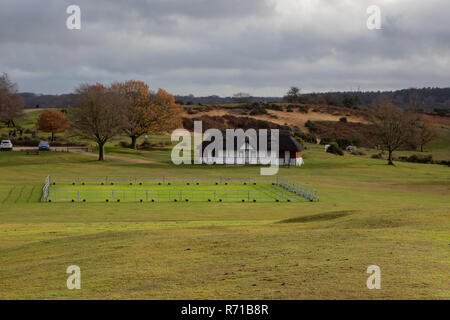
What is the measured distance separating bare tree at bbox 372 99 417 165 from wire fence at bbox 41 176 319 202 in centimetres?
3441

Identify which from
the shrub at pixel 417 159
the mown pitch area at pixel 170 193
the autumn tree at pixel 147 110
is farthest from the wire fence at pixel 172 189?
the shrub at pixel 417 159

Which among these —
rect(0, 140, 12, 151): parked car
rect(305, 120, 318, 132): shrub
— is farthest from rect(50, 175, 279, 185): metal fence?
rect(305, 120, 318, 132): shrub

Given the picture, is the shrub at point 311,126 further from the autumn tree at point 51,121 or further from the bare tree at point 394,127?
the autumn tree at point 51,121

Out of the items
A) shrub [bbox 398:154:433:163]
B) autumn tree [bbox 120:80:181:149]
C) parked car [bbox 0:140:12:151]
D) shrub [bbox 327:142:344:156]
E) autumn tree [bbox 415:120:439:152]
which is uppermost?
autumn tree [bbox 120:80:181:149]

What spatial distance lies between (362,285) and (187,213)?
26.0 metres

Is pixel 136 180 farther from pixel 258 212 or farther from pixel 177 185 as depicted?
pixel 258 212

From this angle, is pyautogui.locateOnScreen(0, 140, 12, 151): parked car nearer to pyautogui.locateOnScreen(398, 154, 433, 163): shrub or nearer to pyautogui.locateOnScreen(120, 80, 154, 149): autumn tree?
pyautogui.locateOnScreen(120, 80, 154, 149): autumn tree

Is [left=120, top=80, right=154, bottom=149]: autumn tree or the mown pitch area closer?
the mown pitch area

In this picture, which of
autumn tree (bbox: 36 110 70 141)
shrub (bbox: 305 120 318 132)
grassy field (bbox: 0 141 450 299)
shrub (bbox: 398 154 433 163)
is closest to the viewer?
grassy field (bbox: 0 141 450 299)

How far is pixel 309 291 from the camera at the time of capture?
12.0 metres

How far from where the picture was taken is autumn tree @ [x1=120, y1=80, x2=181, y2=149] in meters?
100

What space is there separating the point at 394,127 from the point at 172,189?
174ft

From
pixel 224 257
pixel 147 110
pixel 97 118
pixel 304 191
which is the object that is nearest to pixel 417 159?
pixel 147 110
